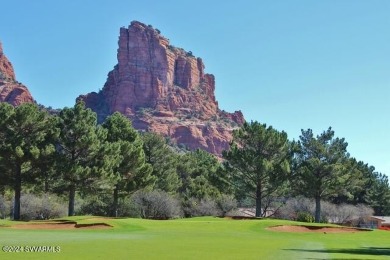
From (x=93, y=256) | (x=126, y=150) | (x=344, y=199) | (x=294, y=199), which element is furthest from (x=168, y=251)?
(x=344, y=199)

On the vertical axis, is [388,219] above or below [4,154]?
below

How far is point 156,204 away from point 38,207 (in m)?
15.0

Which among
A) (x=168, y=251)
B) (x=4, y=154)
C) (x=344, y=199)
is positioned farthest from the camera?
(x=344, y=199)

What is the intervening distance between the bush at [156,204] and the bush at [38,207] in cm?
983

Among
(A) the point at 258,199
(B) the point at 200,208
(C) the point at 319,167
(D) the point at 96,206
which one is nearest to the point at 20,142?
(D) the point at 96,206

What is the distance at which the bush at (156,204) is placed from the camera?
216 feet

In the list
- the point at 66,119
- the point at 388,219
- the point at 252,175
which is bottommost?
the point at 388,219

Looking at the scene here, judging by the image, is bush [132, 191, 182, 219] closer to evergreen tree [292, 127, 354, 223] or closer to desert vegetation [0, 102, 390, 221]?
desert vegetation [0, 102, 390, 221]

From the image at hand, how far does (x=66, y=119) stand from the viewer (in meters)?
55.7

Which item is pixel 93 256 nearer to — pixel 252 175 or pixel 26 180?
pixel 26 180

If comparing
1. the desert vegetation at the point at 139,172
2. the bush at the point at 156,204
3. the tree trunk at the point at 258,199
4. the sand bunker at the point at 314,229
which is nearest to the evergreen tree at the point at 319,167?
the desert vegetation at the point at 139,172

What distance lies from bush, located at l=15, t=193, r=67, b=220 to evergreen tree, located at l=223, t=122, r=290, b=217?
21.8 metres

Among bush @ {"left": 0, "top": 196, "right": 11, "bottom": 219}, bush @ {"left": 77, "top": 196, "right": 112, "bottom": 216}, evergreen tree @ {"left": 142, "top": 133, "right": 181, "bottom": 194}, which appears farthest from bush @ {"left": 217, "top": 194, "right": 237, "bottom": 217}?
bush @ {"left": 0, "top": 196, "right": 11, "bottom": 219}

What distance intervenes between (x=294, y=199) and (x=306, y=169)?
684 inches
